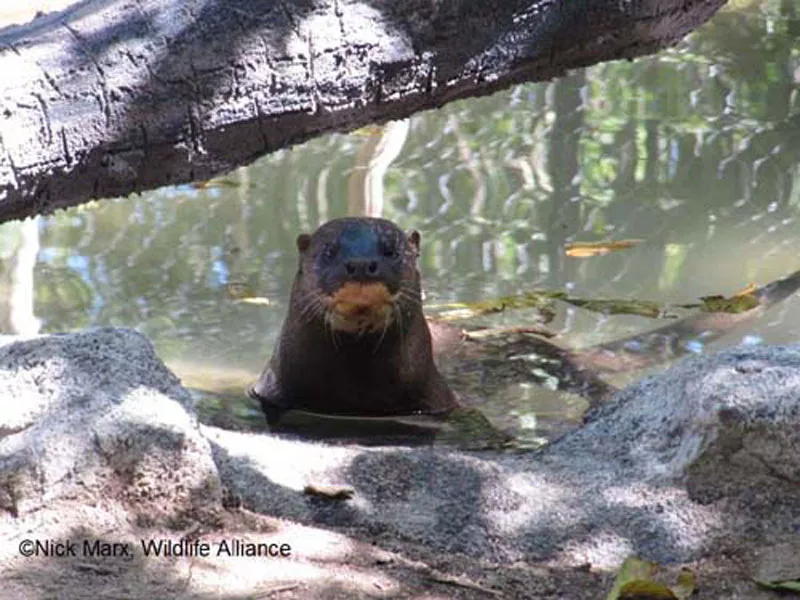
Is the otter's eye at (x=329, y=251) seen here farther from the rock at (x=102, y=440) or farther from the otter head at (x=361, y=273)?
the rock at (x=102, y=440)

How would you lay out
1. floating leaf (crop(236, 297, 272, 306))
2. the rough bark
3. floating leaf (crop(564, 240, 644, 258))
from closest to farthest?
the rough bark
floating leaf (crop(236, 297, 272, 306))
floating leaf (crop(564, 240, 644, 258))

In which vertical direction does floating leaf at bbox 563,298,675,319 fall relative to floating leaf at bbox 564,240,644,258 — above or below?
below

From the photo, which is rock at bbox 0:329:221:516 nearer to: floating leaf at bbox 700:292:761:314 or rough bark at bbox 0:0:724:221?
rough bark at bbox 0:0:724:221

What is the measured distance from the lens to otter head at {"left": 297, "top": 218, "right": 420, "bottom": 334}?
20.6 feet

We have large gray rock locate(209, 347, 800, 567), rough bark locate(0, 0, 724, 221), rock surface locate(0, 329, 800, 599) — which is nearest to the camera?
rough bark locate(0, 0, 724, 221)

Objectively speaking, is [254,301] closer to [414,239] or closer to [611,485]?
[414,239]

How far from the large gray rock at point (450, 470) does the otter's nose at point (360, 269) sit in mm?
2064

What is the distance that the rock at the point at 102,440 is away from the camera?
3432mm

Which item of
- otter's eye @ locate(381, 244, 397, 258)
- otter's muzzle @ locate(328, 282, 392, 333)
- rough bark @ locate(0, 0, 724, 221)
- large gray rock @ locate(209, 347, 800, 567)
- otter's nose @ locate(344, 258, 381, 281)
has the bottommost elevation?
large gray rock @ locate(209, 347, 800, 567)

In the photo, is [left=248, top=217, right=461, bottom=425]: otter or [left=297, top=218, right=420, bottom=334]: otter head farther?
[left=248, top=217, right=461, bottom=425]: otter

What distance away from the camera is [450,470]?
403 cm

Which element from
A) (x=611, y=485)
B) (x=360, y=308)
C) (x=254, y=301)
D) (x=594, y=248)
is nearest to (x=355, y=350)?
(x=360, y=308)

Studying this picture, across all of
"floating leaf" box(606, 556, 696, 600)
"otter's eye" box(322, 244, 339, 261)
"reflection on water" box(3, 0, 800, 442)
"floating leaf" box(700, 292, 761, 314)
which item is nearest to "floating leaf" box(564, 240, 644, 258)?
"reflection on water" box(3, 0, 800, 442)

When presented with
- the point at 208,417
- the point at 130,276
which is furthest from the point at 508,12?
the point at 130,276
